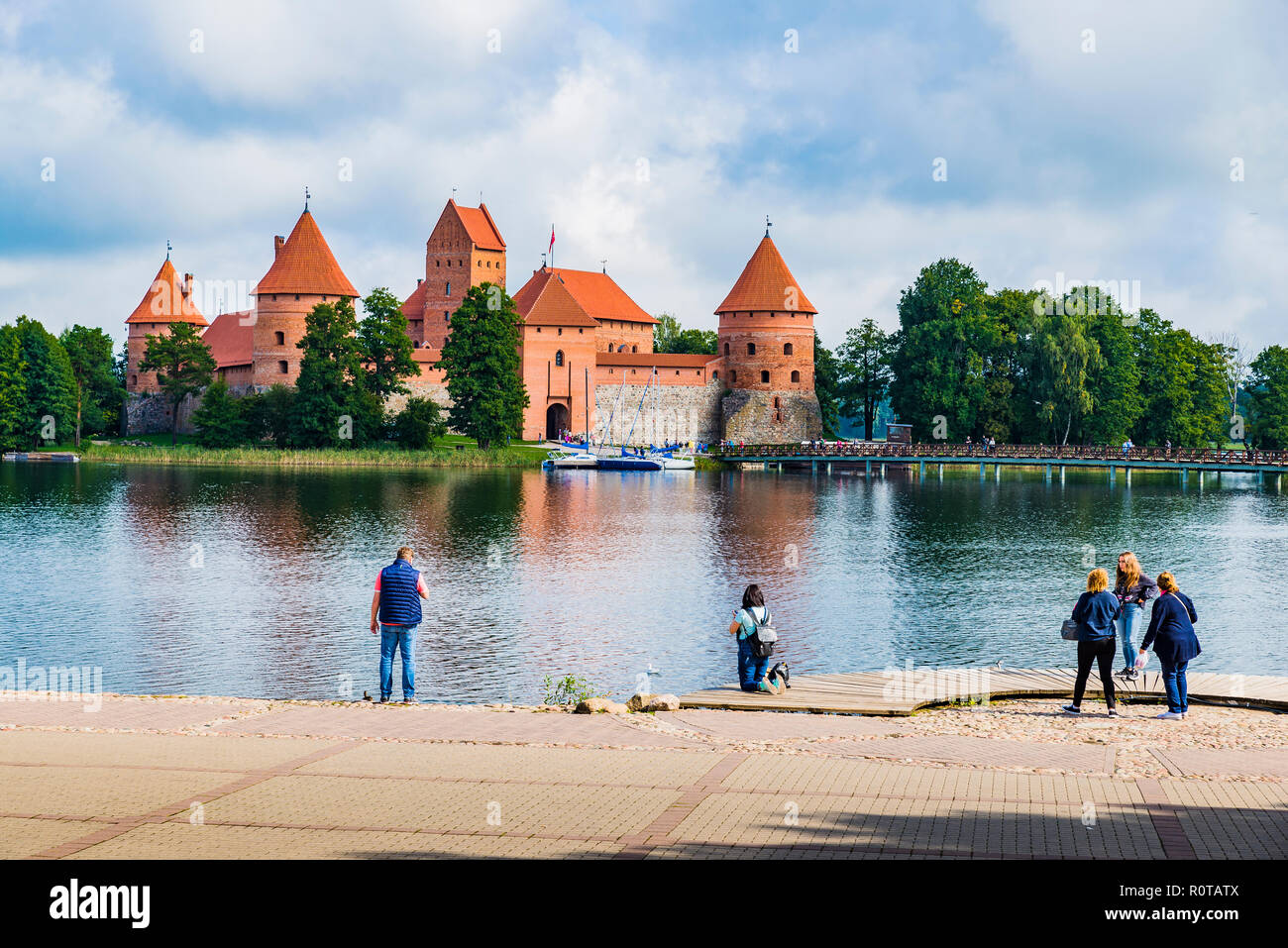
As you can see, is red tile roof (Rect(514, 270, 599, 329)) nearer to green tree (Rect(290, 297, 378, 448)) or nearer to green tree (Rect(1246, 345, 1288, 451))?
green tree (Rect(290, 297, 378, 448))

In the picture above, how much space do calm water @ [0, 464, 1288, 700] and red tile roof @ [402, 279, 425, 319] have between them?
31.7 metres

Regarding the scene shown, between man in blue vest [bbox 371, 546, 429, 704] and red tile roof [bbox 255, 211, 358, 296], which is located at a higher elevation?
red tile roof [bbox 255, 211, 358, 296]

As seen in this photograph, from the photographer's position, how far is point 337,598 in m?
20.6

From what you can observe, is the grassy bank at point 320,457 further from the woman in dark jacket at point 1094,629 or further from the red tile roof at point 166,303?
the woman in dark jacket at point 1094,629

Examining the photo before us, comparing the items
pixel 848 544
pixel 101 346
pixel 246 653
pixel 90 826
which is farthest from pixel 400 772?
pixel 101 346

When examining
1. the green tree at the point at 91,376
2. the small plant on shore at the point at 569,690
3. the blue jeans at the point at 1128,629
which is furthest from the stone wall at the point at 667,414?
the blue jeans at the point at 1128,629

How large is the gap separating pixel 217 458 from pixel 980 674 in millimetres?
52118

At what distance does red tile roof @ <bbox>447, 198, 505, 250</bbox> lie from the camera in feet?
244

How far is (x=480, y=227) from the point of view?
75125 millimetres

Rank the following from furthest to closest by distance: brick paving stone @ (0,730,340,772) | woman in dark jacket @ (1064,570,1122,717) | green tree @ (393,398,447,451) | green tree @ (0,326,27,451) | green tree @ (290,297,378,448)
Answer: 1. green tree @ (0,326,27,451)
2. green tree @ (393,398,447,451)
3. green tree @ (290,297,378,448)
4. woman in dark jacket @ (1064,570,1122,717)
5. brick paving stone @ (0,730,340,772)

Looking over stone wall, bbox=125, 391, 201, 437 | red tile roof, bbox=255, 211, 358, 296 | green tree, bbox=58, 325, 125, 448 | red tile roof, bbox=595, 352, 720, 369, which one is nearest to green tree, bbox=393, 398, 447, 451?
red tile roof, bbox=255, 211, 358, 296

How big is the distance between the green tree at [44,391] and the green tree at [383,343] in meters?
15.1

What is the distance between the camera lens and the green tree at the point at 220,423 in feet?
201
